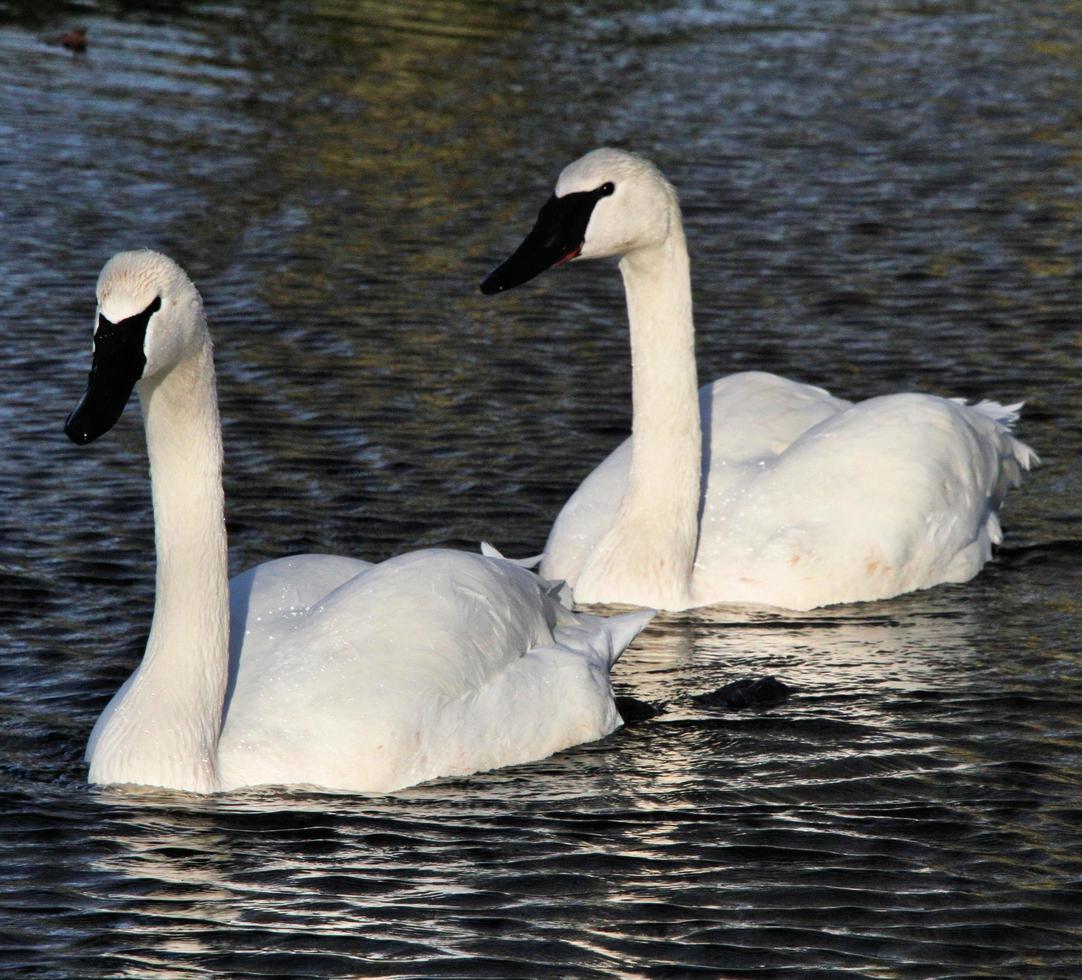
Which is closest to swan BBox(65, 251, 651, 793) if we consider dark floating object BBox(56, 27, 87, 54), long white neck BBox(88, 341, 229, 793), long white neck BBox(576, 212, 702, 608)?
long white neck BBox(88, 341, 229, 793)

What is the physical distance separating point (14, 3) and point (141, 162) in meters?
8.56

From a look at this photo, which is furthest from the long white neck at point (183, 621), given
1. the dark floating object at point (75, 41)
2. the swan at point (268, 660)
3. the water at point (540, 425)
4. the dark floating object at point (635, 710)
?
the dark floating object at point (75, 41)

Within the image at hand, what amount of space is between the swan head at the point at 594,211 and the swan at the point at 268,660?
190 cm

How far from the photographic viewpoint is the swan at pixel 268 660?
6828 mm

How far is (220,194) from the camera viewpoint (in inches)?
654

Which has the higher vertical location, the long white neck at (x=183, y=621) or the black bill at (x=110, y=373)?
the black bill at (x=110, y=373)

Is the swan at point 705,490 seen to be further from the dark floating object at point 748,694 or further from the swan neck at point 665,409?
the dark floating object at point 748,694

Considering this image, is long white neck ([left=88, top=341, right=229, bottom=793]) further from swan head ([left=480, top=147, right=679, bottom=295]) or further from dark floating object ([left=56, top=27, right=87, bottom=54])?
dark floating object ([left=56, top=27, right=87, bottom=54])

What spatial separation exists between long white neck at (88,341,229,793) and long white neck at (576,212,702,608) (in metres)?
2.63

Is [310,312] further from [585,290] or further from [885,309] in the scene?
[885,309]

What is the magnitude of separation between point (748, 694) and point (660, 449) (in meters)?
1.60

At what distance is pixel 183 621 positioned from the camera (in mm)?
7047

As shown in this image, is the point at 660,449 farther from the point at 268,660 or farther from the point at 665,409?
the point at 268,660

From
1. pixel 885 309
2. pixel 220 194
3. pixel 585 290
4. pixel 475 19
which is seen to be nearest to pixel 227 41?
pixel 475 19
